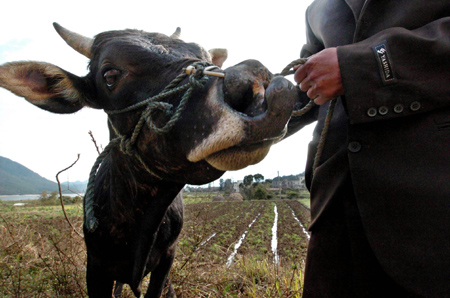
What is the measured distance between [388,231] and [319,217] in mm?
463

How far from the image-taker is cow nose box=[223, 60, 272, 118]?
1.39 metres

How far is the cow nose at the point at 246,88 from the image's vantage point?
1393mm

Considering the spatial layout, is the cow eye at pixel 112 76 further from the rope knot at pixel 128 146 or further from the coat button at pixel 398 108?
the coat button at pixel 398 108

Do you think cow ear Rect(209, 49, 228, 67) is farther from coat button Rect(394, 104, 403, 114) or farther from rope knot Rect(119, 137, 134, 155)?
coat button Rect(394, 104, 403, 114)

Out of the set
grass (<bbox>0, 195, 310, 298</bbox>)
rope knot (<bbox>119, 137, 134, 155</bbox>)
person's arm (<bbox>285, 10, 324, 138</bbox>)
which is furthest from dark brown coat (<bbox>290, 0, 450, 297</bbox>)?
grass (<bbox>0, 195, 310, 298</bbox>)

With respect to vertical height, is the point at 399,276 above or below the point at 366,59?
below

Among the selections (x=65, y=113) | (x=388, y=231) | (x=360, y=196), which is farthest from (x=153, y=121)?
(x=388, y=231)

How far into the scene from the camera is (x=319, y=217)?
184 centimetres

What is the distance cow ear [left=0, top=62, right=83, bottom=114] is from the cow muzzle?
1.55 meters

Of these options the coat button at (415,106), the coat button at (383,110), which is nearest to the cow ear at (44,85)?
the coat button at (383,110)

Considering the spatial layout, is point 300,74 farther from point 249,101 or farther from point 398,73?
point 398,73

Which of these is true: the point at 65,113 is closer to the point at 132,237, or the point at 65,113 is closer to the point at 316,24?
the point at 132,237

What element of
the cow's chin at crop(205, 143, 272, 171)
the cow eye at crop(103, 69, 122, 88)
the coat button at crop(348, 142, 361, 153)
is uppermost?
the cow eye at crop(103, 69, 122, 88)

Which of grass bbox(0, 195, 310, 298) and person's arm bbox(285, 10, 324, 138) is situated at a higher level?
person's arm bbox(285, 10, 324, 138)
